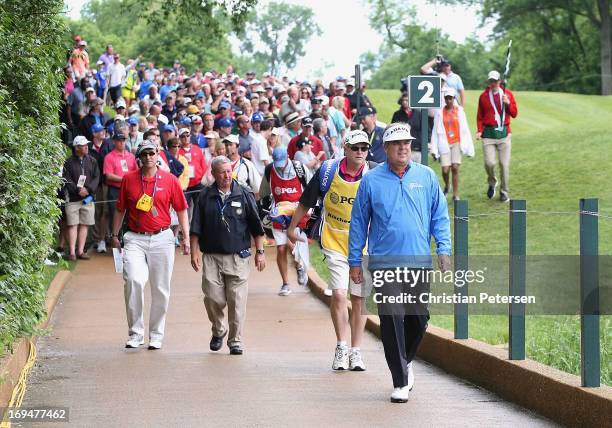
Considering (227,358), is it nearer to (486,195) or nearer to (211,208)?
(211,208)

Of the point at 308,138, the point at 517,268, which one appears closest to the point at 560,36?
the point at 308,138

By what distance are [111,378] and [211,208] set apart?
8.11 feet

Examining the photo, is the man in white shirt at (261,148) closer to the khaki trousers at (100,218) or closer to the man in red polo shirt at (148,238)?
the khaki trousers at (100,218)

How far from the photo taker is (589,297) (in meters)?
9.05

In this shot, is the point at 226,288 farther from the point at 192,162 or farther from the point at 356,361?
the point at 192,162

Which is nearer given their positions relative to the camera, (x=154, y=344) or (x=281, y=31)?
(x=154, y=344)

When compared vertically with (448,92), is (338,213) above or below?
below

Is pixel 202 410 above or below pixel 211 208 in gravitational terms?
below

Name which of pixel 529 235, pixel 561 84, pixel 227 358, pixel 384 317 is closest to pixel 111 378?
pixel 227 358

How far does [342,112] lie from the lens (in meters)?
27.2

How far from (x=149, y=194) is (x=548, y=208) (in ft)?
32.9

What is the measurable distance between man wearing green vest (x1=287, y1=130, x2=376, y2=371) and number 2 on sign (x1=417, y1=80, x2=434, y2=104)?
3897 millimetres

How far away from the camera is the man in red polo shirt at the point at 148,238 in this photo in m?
14.0

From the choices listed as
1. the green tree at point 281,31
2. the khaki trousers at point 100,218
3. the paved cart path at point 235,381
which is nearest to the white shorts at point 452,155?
the khaki trousers at point 100,218
